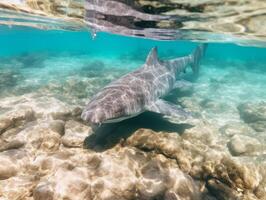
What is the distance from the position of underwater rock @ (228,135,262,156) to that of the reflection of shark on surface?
6.07 ft

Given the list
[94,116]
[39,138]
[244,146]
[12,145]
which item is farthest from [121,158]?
[244,146]

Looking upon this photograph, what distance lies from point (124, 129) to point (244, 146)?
4.39 metres

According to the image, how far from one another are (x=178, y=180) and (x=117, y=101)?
→ 10.1 ft

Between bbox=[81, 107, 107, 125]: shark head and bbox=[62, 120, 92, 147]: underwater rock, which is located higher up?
bbox=[81, 107, 107, 125]: shark head

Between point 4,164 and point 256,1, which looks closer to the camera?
point 4,164

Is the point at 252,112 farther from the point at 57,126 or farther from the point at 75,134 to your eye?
the point at 57,126

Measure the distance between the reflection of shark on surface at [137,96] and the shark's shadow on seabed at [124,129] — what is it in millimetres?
467

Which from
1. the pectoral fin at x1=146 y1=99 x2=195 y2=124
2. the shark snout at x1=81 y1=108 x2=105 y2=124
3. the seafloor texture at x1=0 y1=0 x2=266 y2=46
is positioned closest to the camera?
the shark snout at x1=81 y1=108 x2=105 y2=124

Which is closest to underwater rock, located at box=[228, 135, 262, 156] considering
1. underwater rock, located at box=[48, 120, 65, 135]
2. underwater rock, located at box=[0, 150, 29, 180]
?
underwater rock, located at box=[48, 120, 65, 135]

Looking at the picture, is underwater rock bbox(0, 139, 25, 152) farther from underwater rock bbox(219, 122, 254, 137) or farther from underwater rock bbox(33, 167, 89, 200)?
underwater rock bbox(219, 122, 254, 137)

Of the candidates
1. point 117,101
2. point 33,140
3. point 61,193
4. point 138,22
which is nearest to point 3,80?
point 138,22

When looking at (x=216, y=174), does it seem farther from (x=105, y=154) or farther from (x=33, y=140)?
(x=33, y=140)

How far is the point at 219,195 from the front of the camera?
23.6ft

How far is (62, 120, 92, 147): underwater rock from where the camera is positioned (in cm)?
802
